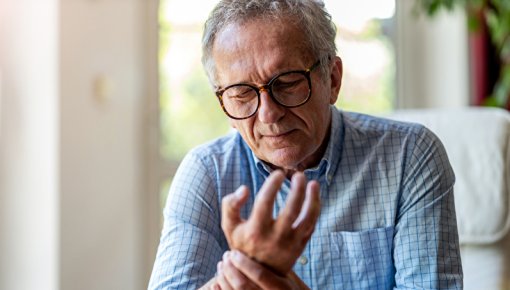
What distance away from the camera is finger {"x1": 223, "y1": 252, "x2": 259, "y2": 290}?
3.48ft

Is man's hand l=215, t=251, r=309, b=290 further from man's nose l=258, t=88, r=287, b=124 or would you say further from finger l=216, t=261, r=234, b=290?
man's nose l=258, t=88, r=287, b=124

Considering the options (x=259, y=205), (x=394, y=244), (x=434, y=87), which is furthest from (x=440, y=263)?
(x=434, y=87)

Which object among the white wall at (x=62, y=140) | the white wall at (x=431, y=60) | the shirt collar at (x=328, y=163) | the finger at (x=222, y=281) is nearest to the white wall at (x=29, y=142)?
the white wall at (x=62, y=140)

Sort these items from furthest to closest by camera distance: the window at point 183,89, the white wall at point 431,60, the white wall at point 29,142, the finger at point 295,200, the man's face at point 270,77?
the white wall at point 431,60 < the window at point 183,89 < the white wall at point 29,142 < the man's face at point 270,77 < the finger at point 295,200

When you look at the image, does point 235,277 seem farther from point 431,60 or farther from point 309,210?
point 431,60

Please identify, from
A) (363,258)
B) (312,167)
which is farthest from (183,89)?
(363,258)

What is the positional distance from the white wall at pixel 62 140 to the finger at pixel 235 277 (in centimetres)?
186

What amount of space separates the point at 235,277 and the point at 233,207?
0.12 m

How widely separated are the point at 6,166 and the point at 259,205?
2139 millimetres

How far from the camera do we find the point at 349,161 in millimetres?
1561

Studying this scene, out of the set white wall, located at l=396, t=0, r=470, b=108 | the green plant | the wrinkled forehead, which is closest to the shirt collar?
the wrinkled forehead

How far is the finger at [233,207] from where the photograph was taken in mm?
1011

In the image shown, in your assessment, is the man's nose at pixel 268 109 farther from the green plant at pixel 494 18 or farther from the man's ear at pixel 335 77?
the green plant at pixel 494 18

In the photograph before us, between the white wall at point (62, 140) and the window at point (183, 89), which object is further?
the window at point (183, 89)
